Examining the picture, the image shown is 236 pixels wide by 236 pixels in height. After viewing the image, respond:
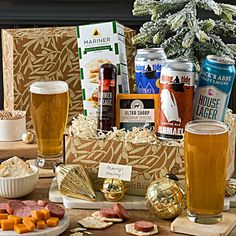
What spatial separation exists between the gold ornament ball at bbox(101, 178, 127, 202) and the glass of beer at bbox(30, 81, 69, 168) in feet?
1.03

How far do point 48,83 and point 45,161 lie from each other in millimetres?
227

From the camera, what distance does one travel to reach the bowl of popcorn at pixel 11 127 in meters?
2.26

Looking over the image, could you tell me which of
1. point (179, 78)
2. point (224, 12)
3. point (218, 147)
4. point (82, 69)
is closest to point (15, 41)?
point (82, 69)

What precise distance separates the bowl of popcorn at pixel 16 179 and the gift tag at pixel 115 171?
0.59ft

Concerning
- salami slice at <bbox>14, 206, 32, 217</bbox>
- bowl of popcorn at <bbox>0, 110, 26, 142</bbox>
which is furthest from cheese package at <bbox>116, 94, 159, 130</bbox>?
bowl of popcorn at <bbox>0, 110, 26, 142</bbox>

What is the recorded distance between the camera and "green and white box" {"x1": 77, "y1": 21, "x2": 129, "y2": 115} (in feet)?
6.45

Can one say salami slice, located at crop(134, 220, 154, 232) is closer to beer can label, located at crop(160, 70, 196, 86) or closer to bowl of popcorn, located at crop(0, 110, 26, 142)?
beer can label, located at crop(160, 70, 196, 86)

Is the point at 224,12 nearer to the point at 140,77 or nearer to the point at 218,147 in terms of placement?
the point at 140,77

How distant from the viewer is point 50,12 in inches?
131

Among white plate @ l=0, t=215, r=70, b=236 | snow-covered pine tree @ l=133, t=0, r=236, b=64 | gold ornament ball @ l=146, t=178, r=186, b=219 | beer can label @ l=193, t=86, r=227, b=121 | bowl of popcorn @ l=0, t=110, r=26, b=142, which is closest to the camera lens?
white plate @ l=0, t=215, r=70, b=236

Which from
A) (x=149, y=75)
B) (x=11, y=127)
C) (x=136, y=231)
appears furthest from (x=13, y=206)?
(x=11, y=127)

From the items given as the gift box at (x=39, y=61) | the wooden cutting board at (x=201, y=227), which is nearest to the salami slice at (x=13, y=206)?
the wooden cutting board at (x=201, y=227)

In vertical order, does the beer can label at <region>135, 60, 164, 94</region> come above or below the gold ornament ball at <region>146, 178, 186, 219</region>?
Result: above

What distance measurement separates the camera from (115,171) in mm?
1720
